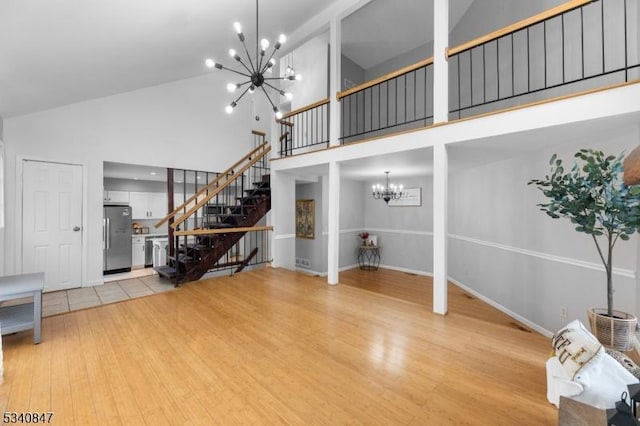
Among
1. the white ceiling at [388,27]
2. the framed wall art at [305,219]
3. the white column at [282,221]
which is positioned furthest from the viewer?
the framed wall art at [305,219]

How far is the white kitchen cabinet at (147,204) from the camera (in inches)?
279

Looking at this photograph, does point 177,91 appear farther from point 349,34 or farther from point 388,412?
point 388,412

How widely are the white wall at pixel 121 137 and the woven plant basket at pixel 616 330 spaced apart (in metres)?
6.39

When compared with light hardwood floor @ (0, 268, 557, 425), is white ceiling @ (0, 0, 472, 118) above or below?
above

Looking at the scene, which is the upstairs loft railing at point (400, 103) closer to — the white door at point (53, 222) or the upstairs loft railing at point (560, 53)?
the upstairs loft railing at point (560, 53)

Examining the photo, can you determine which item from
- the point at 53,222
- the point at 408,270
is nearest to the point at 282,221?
the point at 408,270

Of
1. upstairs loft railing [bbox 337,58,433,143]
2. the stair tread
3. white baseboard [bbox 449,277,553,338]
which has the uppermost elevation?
upstairs loft railing [bbox 337,58,433,143]

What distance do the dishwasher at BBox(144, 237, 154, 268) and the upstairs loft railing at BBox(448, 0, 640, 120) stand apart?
291 inches

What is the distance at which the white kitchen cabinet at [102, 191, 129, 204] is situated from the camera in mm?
6633

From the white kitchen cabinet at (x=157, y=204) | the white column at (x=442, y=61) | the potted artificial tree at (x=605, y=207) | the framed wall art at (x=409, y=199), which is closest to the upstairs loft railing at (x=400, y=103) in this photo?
the framed wall art at (x=409, y=199)

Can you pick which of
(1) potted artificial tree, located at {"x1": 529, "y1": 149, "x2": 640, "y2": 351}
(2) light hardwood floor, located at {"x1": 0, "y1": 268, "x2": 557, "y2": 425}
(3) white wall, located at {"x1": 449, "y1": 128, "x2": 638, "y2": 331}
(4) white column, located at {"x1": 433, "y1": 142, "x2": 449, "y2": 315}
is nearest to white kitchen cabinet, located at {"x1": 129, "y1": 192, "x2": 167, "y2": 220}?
(2) light hardwood floor, located at {"x1": 0, "y1": 268, "x2": 557, "y2": 425}

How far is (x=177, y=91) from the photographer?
5.46 m

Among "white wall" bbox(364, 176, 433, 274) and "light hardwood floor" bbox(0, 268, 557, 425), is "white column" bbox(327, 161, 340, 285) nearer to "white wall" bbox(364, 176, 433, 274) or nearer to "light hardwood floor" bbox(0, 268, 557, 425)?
"light hardwood floor" bbox(0, 268, 557, 425)

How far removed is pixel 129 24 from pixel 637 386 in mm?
4606
